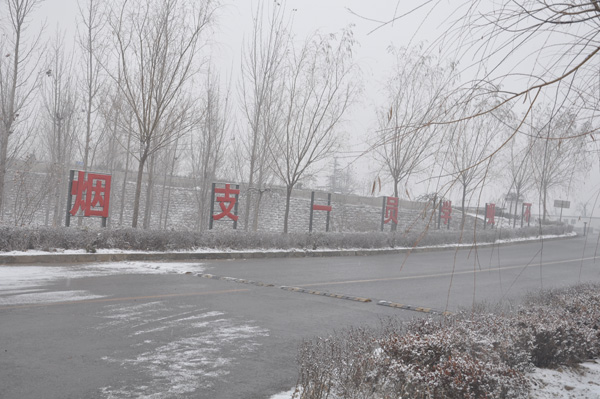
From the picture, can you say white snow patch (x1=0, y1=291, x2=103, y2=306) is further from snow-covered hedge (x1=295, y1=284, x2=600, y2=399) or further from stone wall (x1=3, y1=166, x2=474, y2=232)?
stone wall (x1=3, y1=166, x2=474, y2=232)

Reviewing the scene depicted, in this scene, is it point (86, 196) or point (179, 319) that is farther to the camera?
point (86, 196)

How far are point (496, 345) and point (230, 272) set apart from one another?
25.8 ft

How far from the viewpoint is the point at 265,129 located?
21.8 metres

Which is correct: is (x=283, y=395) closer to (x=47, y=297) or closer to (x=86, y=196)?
(x=47, y=297)

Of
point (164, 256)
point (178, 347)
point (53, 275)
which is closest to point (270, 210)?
point (164, 256)

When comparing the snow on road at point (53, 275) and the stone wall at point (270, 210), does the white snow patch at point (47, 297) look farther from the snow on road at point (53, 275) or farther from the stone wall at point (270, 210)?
the stone wall at point (270, 210)

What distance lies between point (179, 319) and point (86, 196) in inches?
379

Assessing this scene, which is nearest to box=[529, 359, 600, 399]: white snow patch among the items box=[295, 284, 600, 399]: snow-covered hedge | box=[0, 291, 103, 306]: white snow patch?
box=[295, 284, 600, 399]: snow-covered hedge

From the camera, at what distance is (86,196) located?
1462 cm

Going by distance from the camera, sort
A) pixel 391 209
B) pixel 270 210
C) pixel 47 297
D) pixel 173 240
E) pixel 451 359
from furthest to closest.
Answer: pixel 270 210 → pixel 391 209 → pixel 173 240 → pixel 47 297 → pixel 451 359

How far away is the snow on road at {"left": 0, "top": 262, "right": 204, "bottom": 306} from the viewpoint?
7137 mm

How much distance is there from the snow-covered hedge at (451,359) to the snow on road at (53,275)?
15.0 ft

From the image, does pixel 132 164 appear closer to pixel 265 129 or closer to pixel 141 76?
pixel 265 129

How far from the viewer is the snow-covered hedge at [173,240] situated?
11477 millimetres
